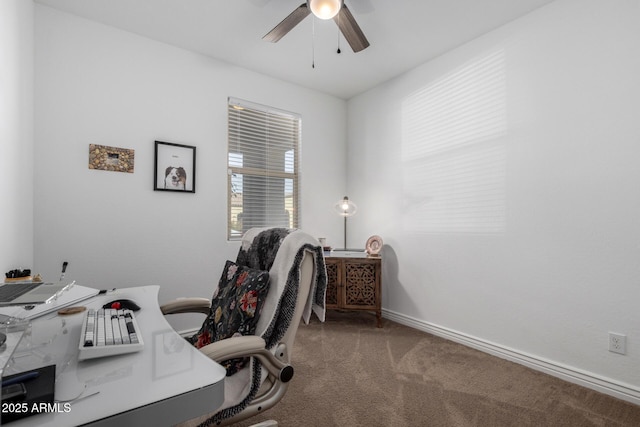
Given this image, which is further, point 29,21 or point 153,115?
point 153,115

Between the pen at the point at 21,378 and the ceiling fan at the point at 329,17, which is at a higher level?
the ceiling fan at the point at 329,17

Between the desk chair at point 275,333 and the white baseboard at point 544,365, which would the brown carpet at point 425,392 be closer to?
the white baseboard at point 544,365

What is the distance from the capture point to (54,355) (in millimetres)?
838

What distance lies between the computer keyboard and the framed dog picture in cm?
180

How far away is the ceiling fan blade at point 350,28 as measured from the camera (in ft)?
6.51

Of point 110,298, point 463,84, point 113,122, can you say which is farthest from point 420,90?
point 110,298

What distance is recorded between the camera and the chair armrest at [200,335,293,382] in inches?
38.9

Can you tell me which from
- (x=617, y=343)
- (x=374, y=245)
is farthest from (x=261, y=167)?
(x=617, y=343)

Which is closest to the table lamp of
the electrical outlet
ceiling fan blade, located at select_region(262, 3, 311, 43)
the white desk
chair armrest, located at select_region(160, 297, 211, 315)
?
ceiling fan blade, located at select_region(262, 3, 311, 43)

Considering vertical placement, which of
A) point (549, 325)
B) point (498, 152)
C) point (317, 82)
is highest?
point (317, 82)

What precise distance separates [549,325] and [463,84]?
6.62 feet

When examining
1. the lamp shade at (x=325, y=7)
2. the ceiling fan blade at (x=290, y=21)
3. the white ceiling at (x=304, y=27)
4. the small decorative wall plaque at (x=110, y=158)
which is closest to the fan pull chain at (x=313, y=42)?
the white ceiling at (x=304, y=27)

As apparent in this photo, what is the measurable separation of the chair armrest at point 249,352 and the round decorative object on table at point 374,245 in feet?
7.11

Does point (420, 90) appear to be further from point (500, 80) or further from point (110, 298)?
point (110, 298)
